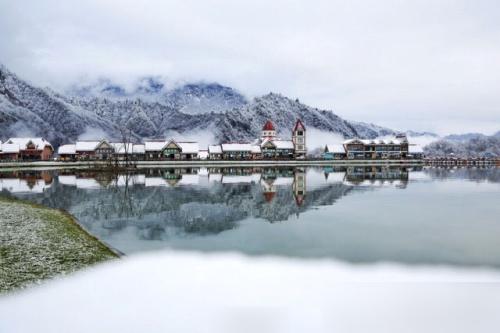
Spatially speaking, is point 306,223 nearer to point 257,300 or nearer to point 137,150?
point 257,300

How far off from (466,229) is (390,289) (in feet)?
38.3

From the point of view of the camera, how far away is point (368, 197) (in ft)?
119

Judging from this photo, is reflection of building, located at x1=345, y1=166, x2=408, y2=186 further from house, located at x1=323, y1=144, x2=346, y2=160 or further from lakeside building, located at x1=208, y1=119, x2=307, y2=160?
house, located at x1=323, y1=144, x2=346, y2=160

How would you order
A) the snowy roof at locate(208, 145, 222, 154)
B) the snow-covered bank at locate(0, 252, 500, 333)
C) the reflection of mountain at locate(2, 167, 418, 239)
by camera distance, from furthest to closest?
1. the snowy roof at locate(208, 145, 222, 154)
2. the reflection of mountain at locate(2, 167, 418, 239)
3. the snow-covered bank at locate(0, 252, 500, 333)

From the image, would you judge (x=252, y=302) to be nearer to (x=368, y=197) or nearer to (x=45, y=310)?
(x=45, y=310)

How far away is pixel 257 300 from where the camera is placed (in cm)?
1073

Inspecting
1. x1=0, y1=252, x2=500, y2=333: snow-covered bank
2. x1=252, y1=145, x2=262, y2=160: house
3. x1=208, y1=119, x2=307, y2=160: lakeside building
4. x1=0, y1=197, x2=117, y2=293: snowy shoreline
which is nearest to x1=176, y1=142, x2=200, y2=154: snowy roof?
x1=208, y1=119, x2=307, y2=160: lakeside building

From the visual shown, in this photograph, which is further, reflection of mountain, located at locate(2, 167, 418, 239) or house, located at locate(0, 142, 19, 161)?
house, located at locate(0, 142, 19, 161)

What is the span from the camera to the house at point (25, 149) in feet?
390

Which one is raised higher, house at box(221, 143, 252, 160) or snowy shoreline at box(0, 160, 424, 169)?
house at box(221, 143, 252, 160)

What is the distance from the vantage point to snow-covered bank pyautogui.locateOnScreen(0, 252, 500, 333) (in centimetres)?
895

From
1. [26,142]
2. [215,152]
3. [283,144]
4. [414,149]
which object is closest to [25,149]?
[26,142]

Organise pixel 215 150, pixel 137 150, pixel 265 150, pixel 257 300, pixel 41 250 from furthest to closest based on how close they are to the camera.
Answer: pixel 265 150 < pixel 215 150 < pixel 137 150 < pixel 41 250 < pixel 257 300

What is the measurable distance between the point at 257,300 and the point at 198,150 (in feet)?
396
